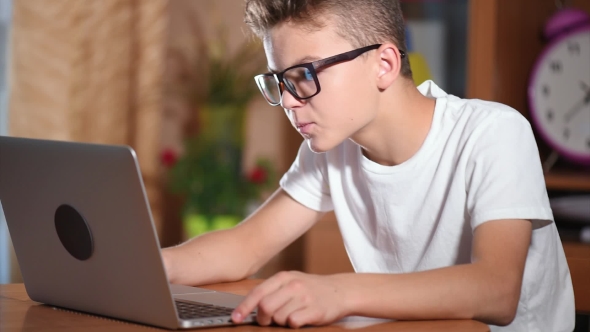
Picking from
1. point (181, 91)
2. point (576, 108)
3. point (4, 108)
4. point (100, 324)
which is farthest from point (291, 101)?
point (181, 91)

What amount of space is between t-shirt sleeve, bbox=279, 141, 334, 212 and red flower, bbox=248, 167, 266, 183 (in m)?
1.85

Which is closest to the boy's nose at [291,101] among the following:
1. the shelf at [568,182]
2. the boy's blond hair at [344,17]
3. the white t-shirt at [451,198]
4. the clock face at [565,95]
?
the boy's blond hair at [344,17]

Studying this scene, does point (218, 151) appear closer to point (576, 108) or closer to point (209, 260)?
point (576, 108)

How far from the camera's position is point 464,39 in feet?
9.25

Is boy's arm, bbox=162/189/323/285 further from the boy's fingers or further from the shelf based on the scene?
the shelf

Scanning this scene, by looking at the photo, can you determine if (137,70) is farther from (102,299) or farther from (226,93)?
(102,299)

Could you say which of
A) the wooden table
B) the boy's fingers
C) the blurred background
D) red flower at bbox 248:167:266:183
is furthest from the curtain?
the boy's fingers

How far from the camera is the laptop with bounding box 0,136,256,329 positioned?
0.95 metres

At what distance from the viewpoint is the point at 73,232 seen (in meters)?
1.06

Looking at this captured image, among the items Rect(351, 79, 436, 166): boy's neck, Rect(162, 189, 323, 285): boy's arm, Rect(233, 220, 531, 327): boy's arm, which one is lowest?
Rect(162, 189, 323, 285): boy's arm

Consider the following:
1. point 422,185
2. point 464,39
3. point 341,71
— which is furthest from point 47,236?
point 464,39

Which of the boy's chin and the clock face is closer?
the boy's chin

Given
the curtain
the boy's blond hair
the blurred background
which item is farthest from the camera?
the curtain

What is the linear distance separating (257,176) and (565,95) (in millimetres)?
1384
